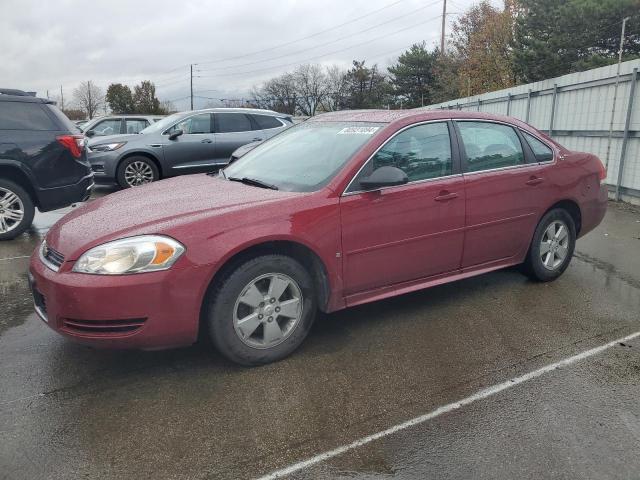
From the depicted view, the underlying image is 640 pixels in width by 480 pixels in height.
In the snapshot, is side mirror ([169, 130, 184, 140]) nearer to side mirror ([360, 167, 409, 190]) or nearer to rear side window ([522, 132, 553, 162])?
rear side window ([522, 132, 553, 162])

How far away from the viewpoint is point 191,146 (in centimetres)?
1062

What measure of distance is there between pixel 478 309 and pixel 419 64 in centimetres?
5003

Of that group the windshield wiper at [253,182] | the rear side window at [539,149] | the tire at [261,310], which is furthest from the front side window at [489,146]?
the tire at [261,310]

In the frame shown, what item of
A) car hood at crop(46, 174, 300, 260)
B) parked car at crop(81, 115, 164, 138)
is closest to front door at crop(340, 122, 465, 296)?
car hood at crop(46, 174, 300, 260)

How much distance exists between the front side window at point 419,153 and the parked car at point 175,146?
7.35 metres

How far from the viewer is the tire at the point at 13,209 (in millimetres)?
6473

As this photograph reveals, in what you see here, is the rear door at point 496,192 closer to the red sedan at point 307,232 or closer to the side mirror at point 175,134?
the red sedan at point 307,232

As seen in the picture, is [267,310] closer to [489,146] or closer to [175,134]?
[489,146]

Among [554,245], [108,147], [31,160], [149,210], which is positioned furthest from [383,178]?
[108,147]

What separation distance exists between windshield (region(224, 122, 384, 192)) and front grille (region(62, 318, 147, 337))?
1322 millimetres

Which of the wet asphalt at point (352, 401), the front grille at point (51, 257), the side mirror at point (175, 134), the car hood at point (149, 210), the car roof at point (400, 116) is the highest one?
the car roof at point (400, 116)

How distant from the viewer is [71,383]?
312 cm

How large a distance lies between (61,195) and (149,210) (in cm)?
400

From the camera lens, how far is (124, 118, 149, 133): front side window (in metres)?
14.6
